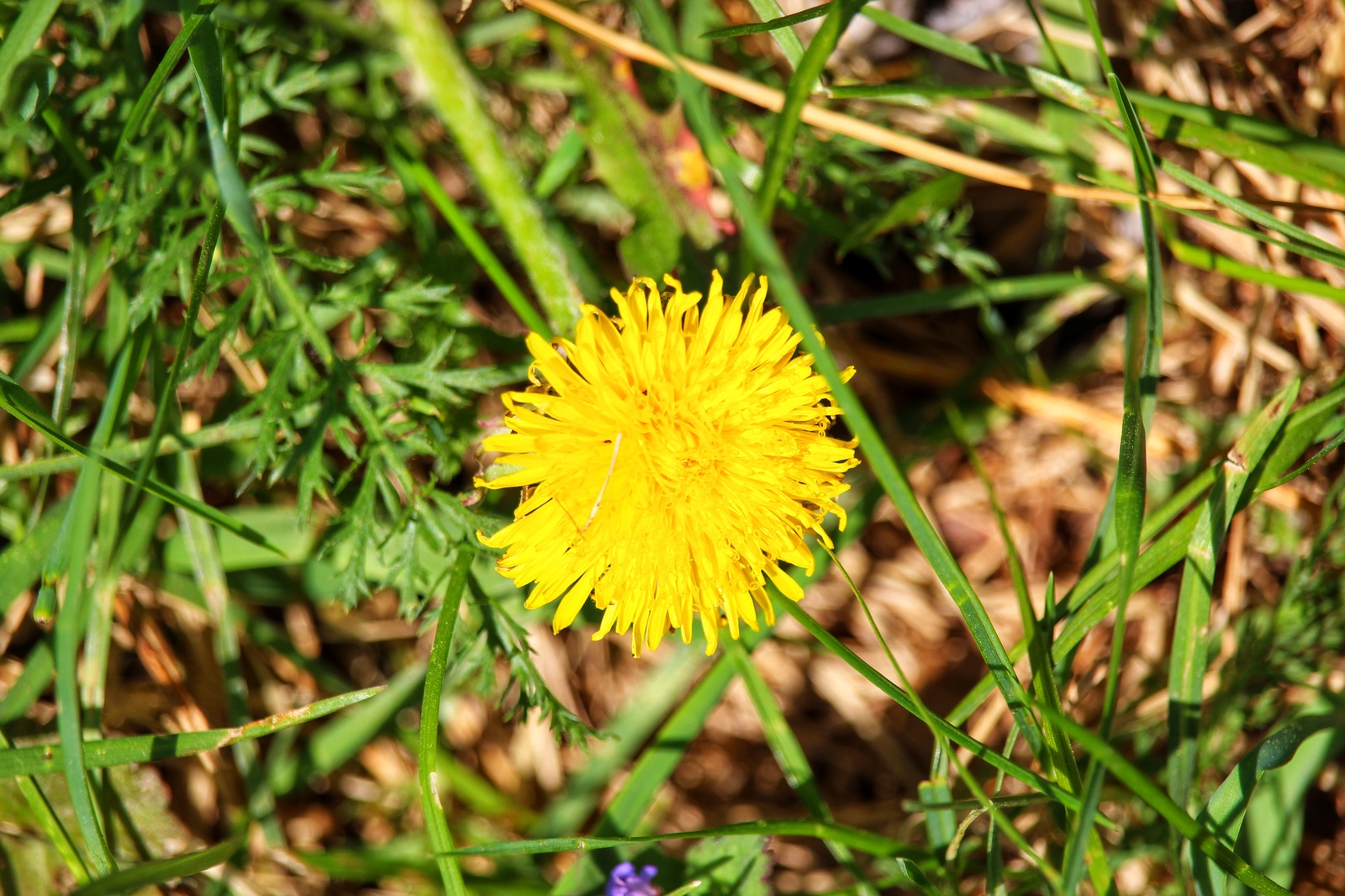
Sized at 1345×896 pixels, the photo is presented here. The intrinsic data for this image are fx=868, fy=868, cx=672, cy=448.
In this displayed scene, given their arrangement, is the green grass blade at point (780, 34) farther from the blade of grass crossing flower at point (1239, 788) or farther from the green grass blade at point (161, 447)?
the blade of grass crossing flower at point (1239, 788)

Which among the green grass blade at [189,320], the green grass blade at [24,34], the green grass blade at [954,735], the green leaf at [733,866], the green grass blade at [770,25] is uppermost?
the green grass blade at [24,34]

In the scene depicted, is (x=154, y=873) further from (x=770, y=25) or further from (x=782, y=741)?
(x=770, y=25)

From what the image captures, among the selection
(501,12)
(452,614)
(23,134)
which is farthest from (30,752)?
(501,12)

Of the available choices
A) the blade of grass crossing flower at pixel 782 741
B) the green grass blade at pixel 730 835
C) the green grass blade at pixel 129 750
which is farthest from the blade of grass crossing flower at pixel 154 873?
the blade of grass crossing flower at pixel 782 741

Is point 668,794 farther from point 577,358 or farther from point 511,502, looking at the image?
point 577,358

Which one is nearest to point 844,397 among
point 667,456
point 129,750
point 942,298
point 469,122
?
point 667,456
